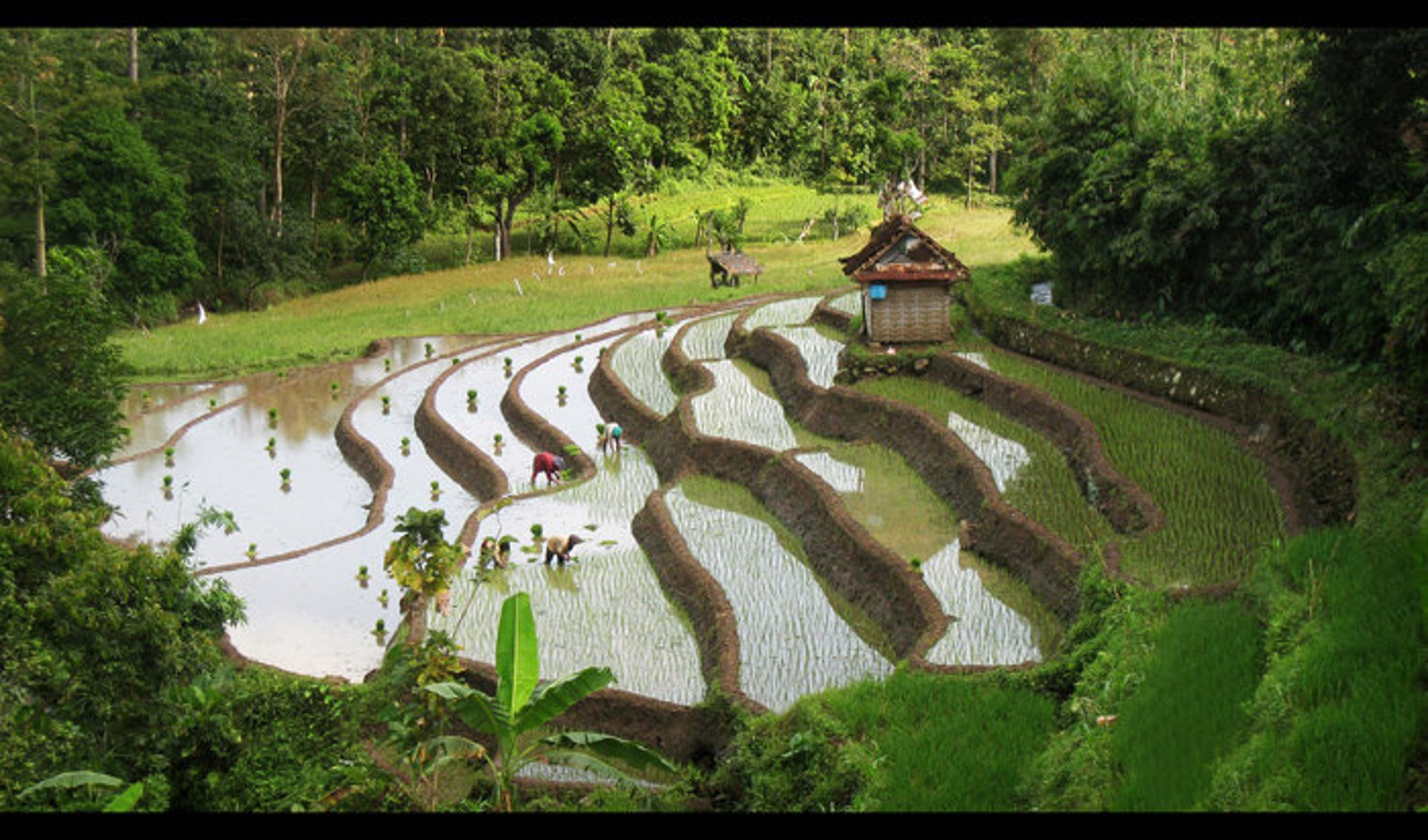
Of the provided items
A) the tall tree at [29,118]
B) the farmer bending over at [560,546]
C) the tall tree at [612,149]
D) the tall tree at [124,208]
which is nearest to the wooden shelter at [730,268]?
the tall tree at [612,149]

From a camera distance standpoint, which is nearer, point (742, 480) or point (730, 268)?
point (742, 480)

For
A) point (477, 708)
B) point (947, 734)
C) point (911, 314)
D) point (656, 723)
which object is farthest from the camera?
point (911, 314)

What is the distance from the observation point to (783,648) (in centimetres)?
1034

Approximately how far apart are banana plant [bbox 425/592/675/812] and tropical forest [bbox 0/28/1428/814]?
4 centimetres

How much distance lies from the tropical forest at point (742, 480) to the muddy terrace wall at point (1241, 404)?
0.06m

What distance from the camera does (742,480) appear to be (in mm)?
14711

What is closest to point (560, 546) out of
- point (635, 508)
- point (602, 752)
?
point (635, 508)

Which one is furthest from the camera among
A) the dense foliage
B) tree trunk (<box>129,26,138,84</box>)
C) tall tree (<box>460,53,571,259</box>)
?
tall tree (<box>460,53,571,259</box>)

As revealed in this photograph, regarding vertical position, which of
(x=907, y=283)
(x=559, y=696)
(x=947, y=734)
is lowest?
(x=947, y=734)

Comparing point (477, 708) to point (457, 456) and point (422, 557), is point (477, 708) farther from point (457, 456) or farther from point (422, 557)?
point (457, 456)

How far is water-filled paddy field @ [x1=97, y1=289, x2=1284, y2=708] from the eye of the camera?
10.3 metres

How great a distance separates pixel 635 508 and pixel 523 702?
737 cm

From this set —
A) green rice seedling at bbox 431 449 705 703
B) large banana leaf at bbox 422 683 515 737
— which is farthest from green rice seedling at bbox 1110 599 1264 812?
green rice seedling at bbox 431 449 705 703

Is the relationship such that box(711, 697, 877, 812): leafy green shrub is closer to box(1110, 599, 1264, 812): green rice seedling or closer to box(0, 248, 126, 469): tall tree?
box(1110, 599, 1264, 812): green rice seedling
